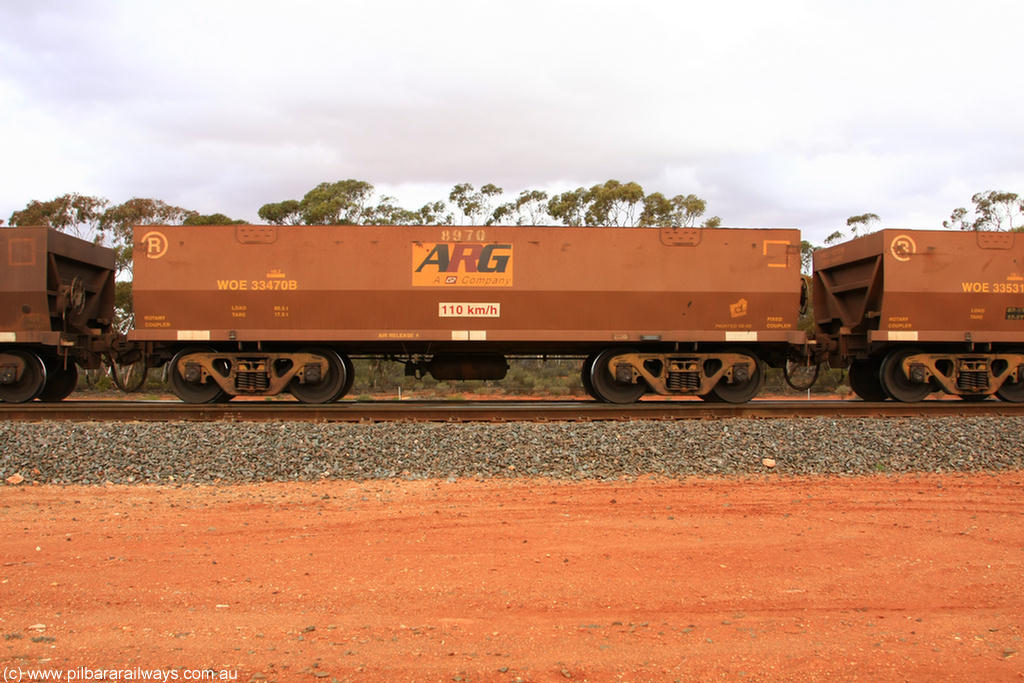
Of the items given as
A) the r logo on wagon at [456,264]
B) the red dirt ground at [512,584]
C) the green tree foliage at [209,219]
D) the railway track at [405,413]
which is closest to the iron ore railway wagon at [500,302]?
the r logo on wagon at [456,264]

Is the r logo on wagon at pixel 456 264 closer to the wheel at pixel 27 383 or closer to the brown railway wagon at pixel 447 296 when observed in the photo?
the brown railway wagon at pixel 447 296

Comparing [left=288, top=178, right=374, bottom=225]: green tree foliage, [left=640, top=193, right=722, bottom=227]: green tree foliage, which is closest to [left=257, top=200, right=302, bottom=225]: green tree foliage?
[left=288, top=178, right=374, bottom=225]: green tree foliage

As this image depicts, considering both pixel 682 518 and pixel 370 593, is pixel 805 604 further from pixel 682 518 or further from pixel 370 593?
pixel 370 593

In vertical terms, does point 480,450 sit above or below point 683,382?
below

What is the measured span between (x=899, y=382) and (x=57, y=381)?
1490 centimetres

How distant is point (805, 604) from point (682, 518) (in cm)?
164

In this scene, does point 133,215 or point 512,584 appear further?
point 133,215

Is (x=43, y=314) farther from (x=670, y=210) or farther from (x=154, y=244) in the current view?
(x=670, y=210)

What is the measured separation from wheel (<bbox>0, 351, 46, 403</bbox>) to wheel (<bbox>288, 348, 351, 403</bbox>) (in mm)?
4084

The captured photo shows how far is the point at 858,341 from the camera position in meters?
11.4

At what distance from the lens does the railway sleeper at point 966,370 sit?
10938mm

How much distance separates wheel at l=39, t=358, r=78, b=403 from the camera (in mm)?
11492

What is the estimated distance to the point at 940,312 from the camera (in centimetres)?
1079

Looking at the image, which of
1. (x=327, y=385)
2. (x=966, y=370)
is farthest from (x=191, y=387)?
(x=966, y=370)
